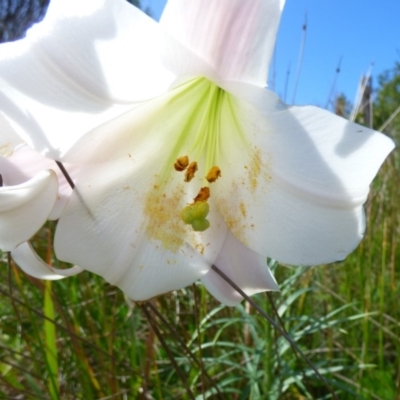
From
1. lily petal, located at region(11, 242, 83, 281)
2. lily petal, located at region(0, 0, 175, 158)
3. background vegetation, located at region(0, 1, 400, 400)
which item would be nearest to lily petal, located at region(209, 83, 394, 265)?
lily petal, located at region(0, 0, 175, 158)

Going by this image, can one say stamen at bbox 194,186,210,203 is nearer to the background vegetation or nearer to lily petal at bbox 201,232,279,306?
lily petal at bbox 201,232,279,306

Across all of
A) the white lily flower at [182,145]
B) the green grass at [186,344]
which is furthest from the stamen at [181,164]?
the green grass at [186,344]

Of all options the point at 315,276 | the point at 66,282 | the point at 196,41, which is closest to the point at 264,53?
the point at 196,41

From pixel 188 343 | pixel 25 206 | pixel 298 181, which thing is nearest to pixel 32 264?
pixel 25 206

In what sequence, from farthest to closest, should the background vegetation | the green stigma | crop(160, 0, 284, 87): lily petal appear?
the background vegetation, the green stigma, crop(160, 0, 284, 87): lily petal

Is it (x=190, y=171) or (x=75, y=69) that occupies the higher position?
(x=75, y=69)

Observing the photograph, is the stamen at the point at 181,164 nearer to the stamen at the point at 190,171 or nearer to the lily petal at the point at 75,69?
the stamen at the point at 190,171

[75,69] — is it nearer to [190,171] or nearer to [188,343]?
[190,171]
